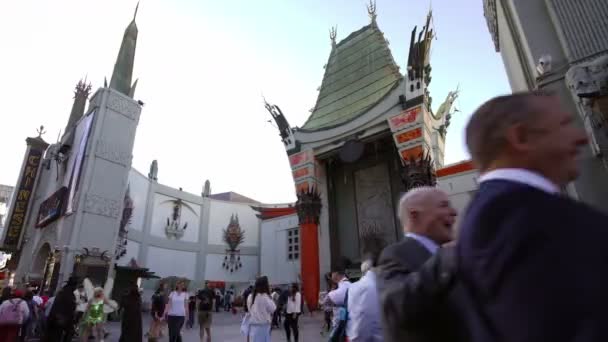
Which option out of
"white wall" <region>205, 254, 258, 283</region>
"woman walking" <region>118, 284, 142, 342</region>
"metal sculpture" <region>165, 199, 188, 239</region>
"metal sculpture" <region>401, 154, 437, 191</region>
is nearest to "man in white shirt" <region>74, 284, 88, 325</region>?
"woman walking" <region>118, 284, 142, 342</region>

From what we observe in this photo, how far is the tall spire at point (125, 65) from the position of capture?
16656 millimetres

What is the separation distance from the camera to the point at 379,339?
7.66 ft

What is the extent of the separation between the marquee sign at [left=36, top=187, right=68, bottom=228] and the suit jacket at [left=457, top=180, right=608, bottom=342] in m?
17.7

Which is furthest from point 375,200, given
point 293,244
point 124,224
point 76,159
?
point 124,224

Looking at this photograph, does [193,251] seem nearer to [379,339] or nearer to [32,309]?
[32,309]

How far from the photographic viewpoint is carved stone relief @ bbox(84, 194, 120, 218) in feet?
44.8

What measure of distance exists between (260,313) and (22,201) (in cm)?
2084

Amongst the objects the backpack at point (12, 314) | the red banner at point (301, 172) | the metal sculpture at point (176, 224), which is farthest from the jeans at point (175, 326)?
the metal sculpture at point (176, 224)

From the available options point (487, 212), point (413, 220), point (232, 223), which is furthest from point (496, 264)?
point (232, 223)

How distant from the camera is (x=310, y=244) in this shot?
15.1 m

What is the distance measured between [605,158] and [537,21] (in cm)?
317

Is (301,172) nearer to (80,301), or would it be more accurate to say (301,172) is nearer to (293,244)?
(293,244)

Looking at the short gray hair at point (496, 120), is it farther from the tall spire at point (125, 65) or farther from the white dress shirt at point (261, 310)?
the tall spire at point (125, 65)

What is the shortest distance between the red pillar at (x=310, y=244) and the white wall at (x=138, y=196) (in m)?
12.7
